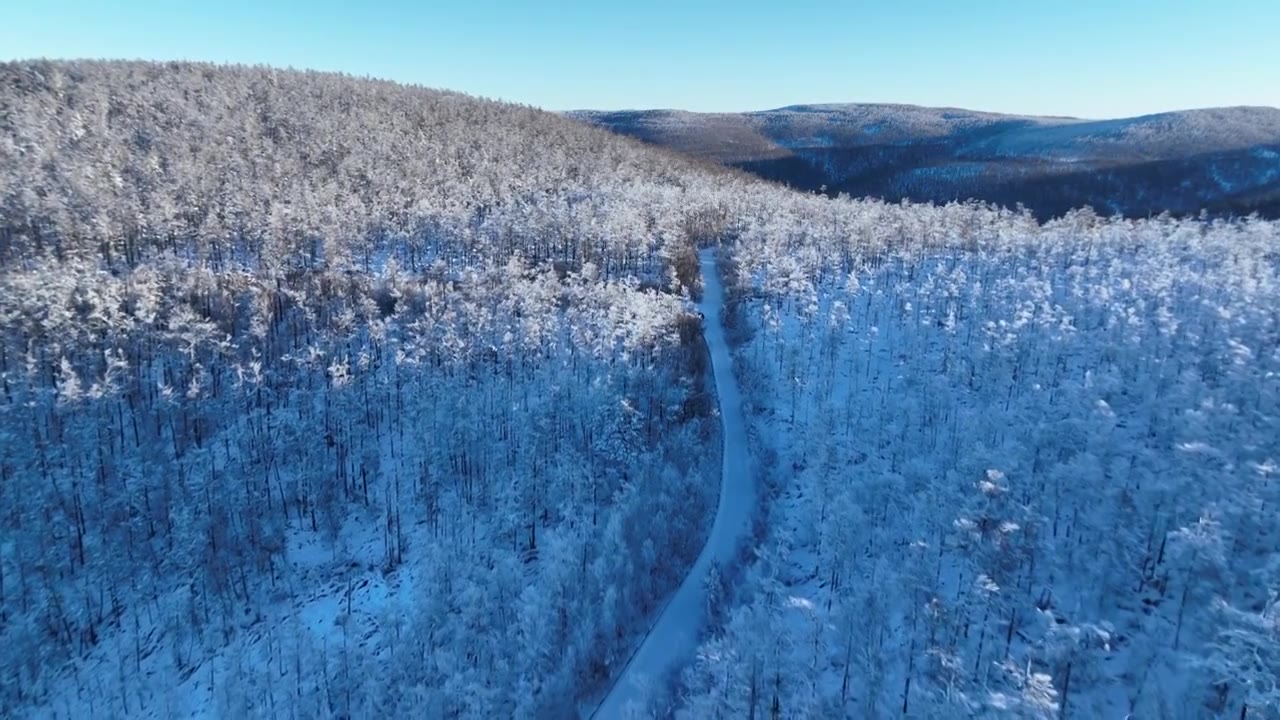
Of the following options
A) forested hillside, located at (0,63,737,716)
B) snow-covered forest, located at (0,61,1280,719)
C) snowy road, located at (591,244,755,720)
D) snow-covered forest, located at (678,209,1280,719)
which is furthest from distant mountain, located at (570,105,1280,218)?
forested hillside, located at (0,63,737,716)

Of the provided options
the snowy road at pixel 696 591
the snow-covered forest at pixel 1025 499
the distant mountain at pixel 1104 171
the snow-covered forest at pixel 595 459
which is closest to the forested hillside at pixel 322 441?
the snow-covered forest at pixel 595 459

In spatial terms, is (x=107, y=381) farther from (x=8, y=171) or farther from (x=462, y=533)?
(x=8, y=171)

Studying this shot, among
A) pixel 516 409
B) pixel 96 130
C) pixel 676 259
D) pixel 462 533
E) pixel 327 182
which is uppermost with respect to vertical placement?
pixel 96 130

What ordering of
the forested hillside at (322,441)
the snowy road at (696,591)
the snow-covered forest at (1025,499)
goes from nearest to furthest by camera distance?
the snow-covered forest at (1025,499) < the snowy road at (696,591) < the forested hillside at (322,441)

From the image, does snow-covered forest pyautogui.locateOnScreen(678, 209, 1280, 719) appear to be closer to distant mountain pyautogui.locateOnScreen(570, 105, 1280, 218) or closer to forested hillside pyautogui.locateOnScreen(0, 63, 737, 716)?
forested hillside pyautogui.locateOnScreen(0, 63, 737, 716)

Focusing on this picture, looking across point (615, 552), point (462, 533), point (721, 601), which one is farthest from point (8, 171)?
point (721, 601)

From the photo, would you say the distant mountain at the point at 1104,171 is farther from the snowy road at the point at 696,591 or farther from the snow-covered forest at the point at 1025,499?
the snowy road at the point at 696,591
